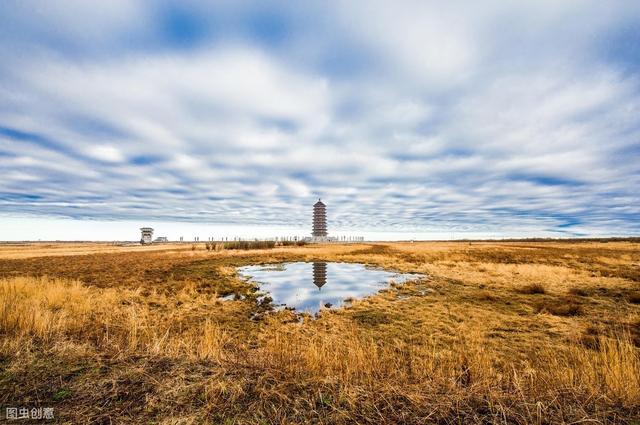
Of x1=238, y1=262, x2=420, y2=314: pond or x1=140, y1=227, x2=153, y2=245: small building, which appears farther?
x1=140, y1=227, x2=153, y2=245: small building

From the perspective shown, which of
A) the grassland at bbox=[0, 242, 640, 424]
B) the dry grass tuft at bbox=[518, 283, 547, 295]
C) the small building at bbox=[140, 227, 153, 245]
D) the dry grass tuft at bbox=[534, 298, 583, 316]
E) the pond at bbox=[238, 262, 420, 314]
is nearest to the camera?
the grassland at bbox=[0, 242, 640, 424]

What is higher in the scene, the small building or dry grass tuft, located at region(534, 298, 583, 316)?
the small building

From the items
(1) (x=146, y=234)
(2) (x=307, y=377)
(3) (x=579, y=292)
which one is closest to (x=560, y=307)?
(3) (x=579, y=292)

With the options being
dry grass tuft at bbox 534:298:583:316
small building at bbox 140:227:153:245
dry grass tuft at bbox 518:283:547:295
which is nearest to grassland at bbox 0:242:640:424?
dry grass tuft at bbox 534:298:583:316

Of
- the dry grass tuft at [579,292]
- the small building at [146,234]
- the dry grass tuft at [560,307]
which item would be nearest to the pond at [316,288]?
the dry grass tuft at [560,307]

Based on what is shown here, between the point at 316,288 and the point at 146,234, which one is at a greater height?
the point at 146,234

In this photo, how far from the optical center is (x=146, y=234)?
120 metres

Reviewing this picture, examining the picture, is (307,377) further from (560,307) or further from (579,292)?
(579,292)

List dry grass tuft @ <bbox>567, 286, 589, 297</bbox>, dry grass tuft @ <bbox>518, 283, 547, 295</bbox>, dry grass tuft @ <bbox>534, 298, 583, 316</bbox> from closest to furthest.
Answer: dry grass tuft @ <bbox>534, 298, 583, 316</bbox>
dry grass tuft @ <bbox>567, 286, 589, 297</bbox>
dry grass tuft @ <bbox>518, 283, 547, 295</bbox>

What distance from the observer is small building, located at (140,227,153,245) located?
118250mm

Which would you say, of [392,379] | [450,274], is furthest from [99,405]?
[450,274]

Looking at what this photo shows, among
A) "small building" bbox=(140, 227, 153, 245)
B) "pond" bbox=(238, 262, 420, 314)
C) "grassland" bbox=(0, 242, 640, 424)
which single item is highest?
"small building" bbox=(140, 227, 153, 245)

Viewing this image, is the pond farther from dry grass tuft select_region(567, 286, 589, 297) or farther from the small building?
the small building

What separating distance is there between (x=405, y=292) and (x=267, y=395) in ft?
59.2
